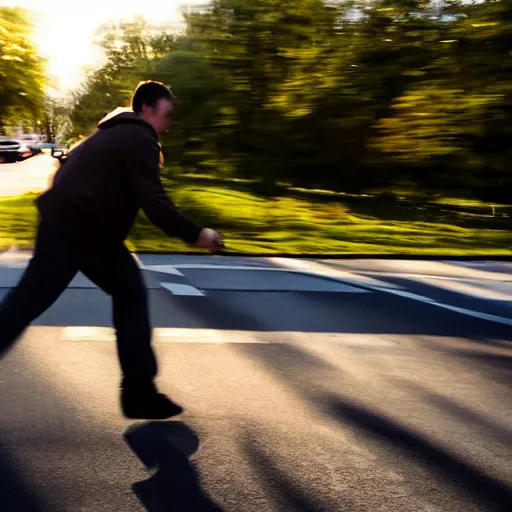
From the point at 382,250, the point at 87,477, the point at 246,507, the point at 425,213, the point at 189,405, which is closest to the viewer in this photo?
the point at 246,507

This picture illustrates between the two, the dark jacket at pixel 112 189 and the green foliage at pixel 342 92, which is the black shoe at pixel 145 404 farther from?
the green foliage at pixel 342 92

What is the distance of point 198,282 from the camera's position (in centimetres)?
853

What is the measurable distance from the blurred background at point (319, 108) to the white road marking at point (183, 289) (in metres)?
3.35

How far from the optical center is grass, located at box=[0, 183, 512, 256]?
1281 cm

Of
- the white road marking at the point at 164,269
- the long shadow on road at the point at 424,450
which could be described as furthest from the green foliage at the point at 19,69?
the long shadow on road at the point at 424,450

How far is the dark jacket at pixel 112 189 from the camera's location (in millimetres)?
4016

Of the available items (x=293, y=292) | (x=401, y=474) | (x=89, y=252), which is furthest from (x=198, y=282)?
(x=401, y=474)

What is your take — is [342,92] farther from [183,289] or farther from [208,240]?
[208,240]

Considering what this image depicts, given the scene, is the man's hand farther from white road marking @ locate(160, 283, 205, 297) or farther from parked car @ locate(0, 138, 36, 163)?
parked car @ locate(0, 138, 36, 163)

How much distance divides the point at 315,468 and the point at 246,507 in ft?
1.66

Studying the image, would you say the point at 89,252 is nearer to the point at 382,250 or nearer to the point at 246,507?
the point at 246,507

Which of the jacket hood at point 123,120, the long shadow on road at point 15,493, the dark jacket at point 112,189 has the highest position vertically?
the jacket hood at point 123,120

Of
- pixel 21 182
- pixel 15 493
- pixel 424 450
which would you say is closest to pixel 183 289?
pixel 424 450

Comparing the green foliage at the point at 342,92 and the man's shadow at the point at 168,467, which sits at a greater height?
the green foliage at the point at 342,92
